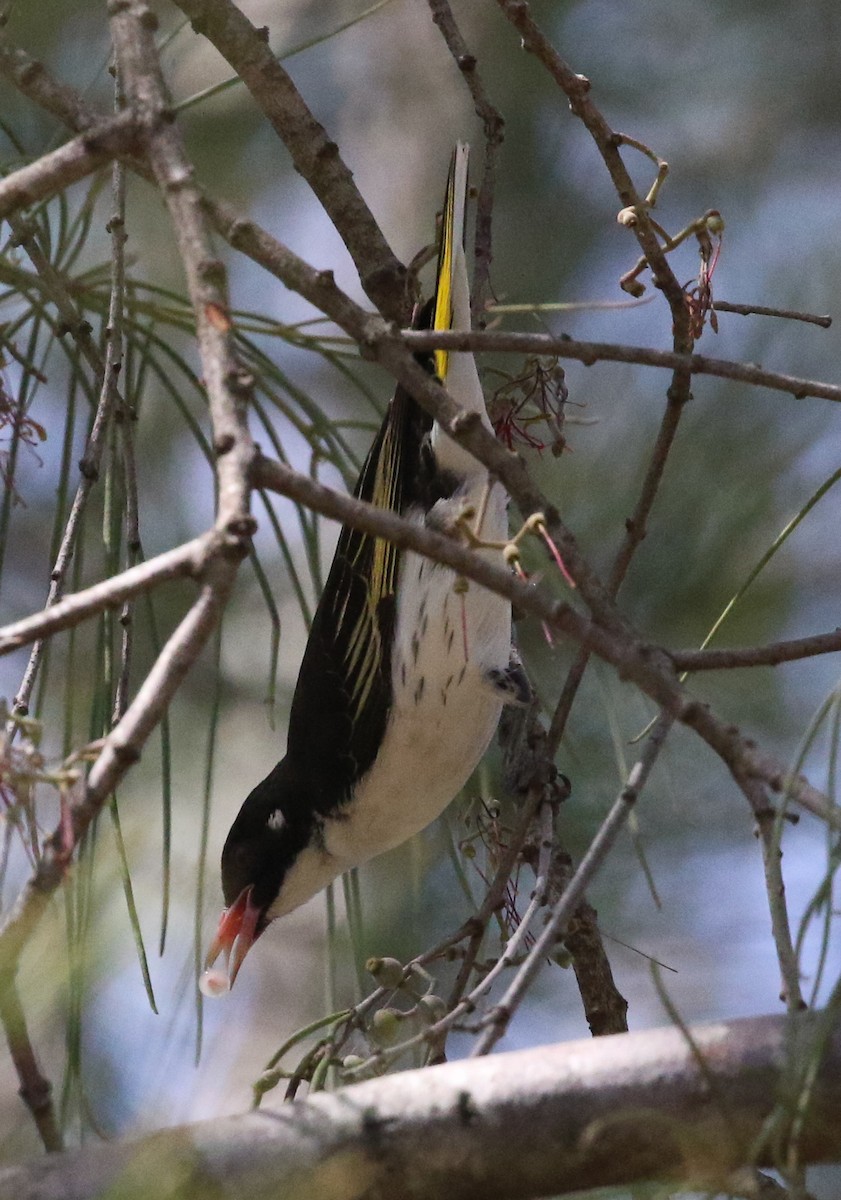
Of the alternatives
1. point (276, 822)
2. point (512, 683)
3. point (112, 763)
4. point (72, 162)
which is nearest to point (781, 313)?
point (72, 162)

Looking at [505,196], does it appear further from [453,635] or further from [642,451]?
[453,635]

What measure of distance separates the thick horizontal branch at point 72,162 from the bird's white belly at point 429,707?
1.08 meters

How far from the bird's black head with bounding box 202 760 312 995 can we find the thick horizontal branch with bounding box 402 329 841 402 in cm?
128

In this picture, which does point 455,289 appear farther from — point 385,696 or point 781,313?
point 385,696

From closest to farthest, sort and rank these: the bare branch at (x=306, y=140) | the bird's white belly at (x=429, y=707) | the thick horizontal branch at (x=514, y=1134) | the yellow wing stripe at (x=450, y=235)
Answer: the thick horizontal branch at (x=514, y=1134)
the bare branch at (x=306, y=140)
the yellow wing stripe at (x=450, y=235)
the bird's white belly at (x=429, y=707)

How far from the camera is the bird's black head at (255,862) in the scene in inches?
89.0

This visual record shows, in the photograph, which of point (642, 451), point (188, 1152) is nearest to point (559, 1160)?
point (188, 1152)

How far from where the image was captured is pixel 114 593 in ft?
2.45

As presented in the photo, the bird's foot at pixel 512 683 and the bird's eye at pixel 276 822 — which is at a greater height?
the bird's foot at pixel 512 683

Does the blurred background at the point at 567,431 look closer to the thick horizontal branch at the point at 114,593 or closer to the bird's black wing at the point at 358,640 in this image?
the bird's black wing at the point at 358,640

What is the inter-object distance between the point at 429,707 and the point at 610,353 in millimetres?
1138

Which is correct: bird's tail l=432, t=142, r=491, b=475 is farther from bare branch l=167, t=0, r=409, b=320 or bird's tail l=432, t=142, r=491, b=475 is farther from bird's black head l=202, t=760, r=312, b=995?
bird's black head l=202, t=760, r=312, b=995

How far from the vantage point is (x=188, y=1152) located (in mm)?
861

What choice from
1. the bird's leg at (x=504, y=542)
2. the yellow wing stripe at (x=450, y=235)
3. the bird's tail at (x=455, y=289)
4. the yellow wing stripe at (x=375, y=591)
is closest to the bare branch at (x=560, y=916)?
the bird's leg at (x=504, y=542)
